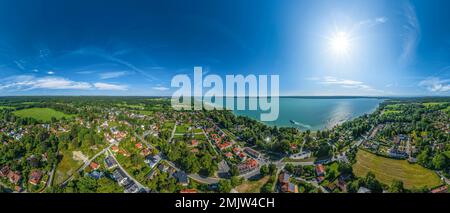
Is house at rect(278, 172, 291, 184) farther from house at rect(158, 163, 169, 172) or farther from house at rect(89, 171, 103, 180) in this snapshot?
house at rect(89, 171, 103, 180)

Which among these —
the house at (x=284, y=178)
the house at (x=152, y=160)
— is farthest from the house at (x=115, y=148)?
the house at (x=284, y=178)

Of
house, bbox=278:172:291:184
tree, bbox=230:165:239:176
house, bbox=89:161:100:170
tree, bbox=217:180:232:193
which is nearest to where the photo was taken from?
tree, bbox=217:180:232:193

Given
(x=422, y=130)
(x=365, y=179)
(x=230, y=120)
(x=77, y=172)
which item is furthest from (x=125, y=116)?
(x=422, y=130)

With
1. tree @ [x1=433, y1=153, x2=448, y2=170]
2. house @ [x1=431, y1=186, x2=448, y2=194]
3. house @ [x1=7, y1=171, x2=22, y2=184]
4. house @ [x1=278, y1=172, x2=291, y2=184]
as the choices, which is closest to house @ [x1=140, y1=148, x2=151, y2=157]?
house @ [x1=7, y1=171, x2=22, y2=184]

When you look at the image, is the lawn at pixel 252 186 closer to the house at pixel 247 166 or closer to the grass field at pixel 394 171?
the house at pixel 247 166

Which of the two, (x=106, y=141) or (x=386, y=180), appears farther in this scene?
(x=106, y=141)
